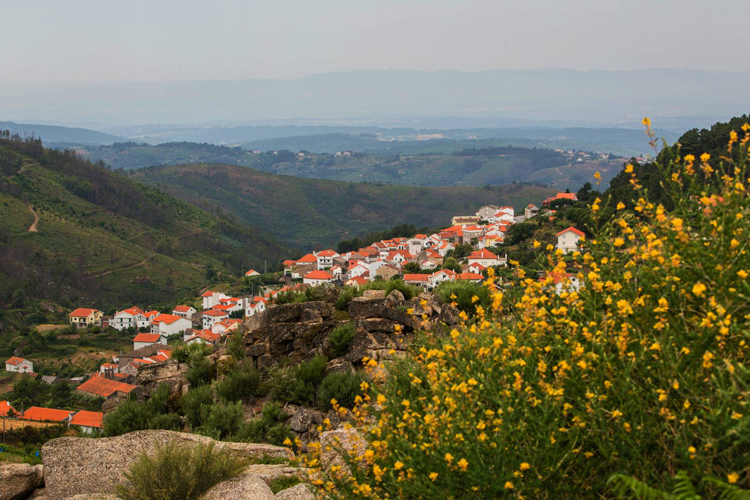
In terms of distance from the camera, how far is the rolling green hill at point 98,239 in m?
75.1

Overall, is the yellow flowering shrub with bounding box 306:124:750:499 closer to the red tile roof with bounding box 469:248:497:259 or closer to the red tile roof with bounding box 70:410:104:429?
the red tile roof with bounding box 70:410:104:429

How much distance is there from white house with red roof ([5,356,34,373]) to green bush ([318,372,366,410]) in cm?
4708

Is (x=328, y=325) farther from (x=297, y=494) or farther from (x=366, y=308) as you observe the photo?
(x=297, y=494)

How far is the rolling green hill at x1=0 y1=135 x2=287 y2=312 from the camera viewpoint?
75062 millimetres

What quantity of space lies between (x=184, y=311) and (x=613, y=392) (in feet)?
218

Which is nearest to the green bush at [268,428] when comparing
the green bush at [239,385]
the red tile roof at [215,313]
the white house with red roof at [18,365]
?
the green bush at [239,385]

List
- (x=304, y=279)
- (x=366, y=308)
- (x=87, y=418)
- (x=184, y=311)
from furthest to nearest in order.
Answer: (x=184, y=311) < (x=304, y=279) < (x=87, y=418) < (x=366, y=308)

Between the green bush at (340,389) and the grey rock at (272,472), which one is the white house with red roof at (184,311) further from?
the grey rock at (272,472)

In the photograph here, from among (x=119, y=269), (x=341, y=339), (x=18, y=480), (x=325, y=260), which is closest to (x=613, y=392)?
(x=18, y=480)

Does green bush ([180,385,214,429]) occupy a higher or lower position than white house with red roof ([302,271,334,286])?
higher

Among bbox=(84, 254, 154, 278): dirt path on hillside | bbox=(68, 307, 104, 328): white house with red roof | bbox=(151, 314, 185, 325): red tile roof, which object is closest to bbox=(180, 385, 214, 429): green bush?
bbox=(151, 314, 185, 325): red tile roof

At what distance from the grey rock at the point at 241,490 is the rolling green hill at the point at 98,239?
241ft

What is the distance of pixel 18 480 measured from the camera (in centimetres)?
654

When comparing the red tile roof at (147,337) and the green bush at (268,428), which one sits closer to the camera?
the green bush at (268,428)
